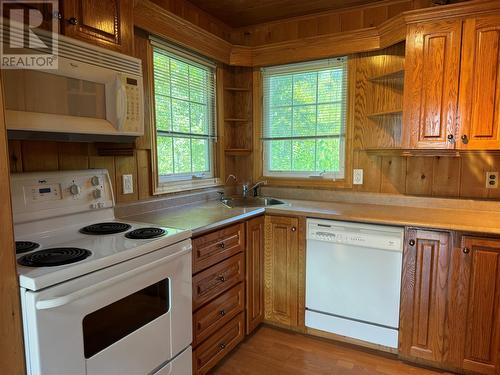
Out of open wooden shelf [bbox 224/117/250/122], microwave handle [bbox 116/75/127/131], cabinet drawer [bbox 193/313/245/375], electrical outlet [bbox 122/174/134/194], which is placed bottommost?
cabinet drawer [bbox 193/313/245/375]

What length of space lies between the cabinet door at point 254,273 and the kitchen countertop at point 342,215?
12cm

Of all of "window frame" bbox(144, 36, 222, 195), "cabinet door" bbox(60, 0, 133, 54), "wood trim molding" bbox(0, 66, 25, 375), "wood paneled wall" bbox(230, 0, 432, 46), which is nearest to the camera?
"wood trim molding" bbox(0, 66, 25, 375)

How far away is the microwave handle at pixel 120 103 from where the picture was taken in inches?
60.0

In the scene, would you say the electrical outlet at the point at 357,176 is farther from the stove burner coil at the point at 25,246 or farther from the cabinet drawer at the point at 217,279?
the stove burner coil at the point at 25,246

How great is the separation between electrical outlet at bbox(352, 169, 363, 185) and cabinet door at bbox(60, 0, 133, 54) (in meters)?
1.81

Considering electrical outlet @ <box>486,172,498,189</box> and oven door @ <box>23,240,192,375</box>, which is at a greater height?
electrical outlet @ <box>486,172,498,189</box>

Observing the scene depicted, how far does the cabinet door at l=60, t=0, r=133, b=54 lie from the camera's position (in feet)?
4.47

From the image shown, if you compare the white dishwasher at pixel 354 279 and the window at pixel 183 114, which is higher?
the window at pixel 183 114

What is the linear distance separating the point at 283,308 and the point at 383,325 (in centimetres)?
67

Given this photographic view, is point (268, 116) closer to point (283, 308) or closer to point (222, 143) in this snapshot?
point (222, 143)

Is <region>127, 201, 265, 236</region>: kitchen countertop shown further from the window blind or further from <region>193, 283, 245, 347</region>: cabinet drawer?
the window blind

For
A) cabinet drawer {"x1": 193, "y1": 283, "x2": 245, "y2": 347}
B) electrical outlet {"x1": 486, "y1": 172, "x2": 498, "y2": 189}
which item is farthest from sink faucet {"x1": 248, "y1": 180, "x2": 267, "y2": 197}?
electrical outlet {"x1": 486, "y1": 172, "x2": 498, "y2": 189}

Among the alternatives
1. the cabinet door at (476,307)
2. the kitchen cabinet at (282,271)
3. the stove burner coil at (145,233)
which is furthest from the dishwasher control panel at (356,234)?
the stove burner coil at (145,233)

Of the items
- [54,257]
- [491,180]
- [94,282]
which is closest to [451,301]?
[491,180]
